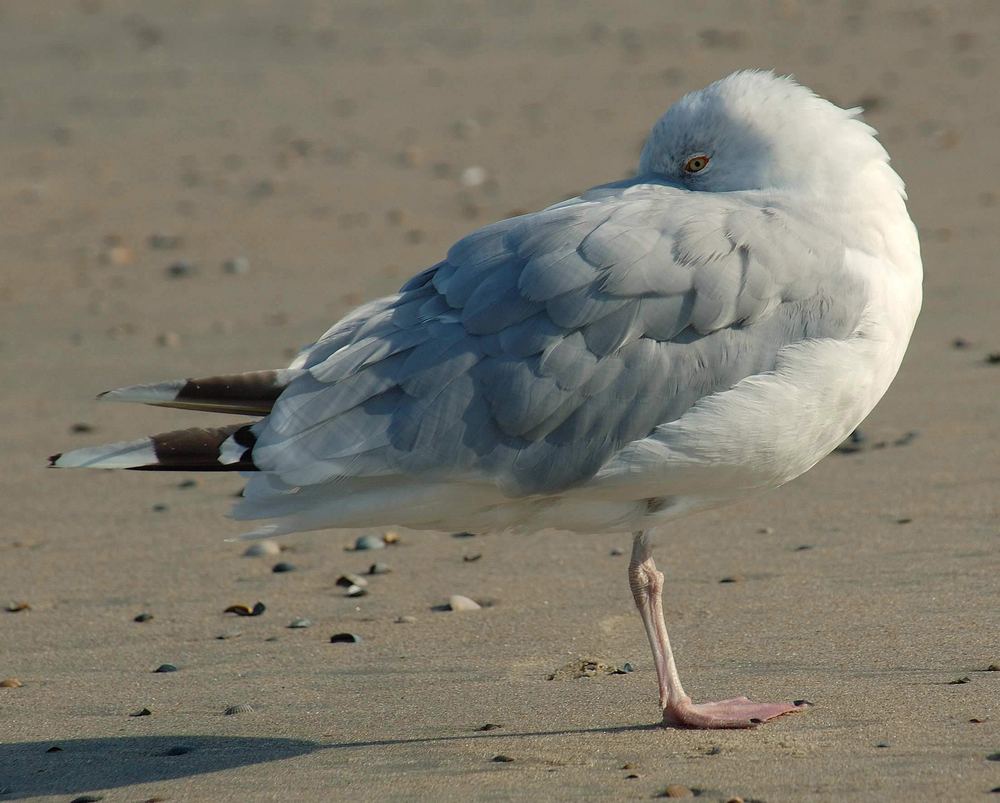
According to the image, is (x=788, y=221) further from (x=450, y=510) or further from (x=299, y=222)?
(x=299, y=222)

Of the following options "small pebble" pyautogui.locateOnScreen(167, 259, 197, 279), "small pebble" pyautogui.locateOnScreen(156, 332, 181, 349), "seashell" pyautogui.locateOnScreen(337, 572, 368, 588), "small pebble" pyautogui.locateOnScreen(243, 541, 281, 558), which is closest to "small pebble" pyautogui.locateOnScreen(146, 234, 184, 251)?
"small pebble" pyautogui.locateOnScreen(167, 259, 197, 279)

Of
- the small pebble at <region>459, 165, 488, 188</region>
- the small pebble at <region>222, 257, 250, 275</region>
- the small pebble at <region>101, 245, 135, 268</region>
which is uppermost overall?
the small pebble at <region>459, 165, 488, 188</region>

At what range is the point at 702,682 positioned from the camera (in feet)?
16.5

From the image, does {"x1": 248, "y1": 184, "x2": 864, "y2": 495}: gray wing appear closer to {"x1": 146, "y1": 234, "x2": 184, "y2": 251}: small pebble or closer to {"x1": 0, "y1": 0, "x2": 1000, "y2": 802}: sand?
{"x1": 0, "y1": 0, "x2": 1000, "y2": 802}: sand

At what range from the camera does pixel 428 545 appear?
21.9 ft

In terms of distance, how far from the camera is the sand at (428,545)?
4492 mm

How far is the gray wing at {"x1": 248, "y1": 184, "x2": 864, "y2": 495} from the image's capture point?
451cm

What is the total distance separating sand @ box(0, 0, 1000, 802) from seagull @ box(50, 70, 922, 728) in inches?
21.0

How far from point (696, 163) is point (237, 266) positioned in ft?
23.9

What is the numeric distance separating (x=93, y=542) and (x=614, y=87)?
9.83 metres

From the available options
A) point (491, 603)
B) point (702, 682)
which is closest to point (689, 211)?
point (702, 682)

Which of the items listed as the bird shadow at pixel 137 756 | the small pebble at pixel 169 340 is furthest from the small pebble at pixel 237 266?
the bird shadow at pixel 137 756

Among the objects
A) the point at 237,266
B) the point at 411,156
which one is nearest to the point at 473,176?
the point at 411,156

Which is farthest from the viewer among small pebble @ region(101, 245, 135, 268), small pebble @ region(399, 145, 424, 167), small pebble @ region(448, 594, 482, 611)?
small pebble @ region(399, 145, 424, 167)
